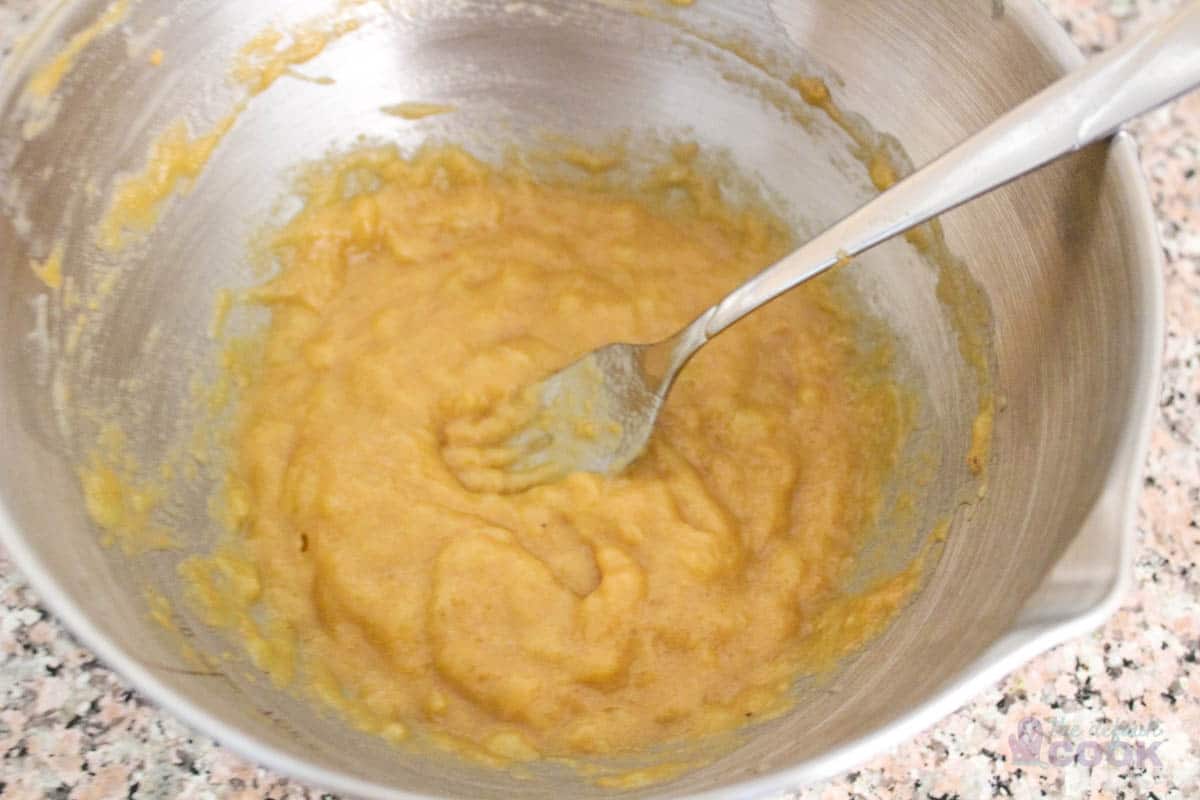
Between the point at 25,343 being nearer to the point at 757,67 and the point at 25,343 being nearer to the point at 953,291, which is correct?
Result: the point at 757,67

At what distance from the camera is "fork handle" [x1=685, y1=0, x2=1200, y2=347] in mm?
1174

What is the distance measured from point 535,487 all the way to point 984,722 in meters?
0.75

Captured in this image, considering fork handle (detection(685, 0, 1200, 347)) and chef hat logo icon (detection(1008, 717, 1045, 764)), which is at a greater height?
fork handle (detection(685, 0, 1200, 347))

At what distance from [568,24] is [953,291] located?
2.69 ft

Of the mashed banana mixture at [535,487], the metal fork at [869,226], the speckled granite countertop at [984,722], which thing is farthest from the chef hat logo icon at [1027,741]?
the metal fork at [869,226]

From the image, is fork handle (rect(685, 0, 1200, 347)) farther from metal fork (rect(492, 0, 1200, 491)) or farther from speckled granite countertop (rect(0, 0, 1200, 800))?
speckled granite countertop (rect(0, 0, 1200, 800))

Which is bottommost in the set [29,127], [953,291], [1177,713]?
[1177,713]

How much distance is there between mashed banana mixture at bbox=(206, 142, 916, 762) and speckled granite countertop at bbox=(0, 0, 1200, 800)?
161 mm

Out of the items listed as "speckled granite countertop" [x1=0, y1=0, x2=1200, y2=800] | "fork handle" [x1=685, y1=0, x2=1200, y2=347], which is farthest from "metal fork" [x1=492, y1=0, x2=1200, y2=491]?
"speckled granite countertop" [x1=0, y1=0, x2=1200, y2=800]

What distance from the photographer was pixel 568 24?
1.80m

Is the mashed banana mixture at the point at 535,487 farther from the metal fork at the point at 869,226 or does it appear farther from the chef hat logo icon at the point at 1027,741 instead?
the chef hat logo icon at the point at 1027,741

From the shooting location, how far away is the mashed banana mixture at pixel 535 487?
4.71ft

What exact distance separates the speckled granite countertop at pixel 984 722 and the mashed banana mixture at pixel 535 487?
161mm

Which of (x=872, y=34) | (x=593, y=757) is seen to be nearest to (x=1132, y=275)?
(x=872, y=34)
